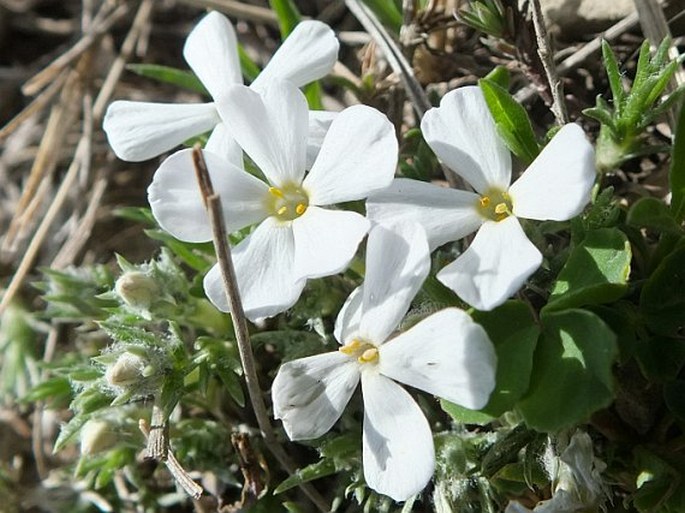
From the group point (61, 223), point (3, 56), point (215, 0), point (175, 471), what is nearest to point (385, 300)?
point (175, 471)

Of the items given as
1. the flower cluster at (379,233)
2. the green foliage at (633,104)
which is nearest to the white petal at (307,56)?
the flower cluster at (379,233)

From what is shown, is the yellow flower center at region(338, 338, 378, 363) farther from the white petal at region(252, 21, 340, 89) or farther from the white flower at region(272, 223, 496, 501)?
the white petal at region(252, 21, 340, 89)

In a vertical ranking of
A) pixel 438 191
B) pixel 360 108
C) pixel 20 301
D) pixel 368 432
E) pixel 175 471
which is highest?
pixel 360 108

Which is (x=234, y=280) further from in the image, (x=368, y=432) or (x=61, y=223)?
(x=61, y=223)

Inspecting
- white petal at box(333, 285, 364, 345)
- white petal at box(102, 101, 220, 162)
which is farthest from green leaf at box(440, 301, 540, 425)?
white petal at box(102, 101, 220, 162)

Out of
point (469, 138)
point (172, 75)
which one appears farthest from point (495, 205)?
point (172, 75)
